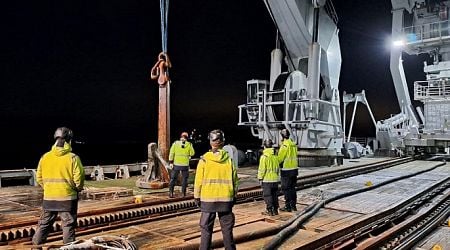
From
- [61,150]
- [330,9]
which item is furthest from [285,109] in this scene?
[61,150]

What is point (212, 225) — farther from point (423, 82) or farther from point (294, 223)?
point (423, 82)

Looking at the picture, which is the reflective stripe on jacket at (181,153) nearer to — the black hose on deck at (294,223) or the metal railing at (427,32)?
the black hose on deck at (294,223)

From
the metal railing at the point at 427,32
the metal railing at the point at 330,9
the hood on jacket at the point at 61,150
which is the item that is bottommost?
the hood on jacket at the point at 61,150

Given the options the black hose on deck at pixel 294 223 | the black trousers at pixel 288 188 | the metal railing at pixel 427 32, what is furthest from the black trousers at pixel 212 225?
the metal railing at pixel 427 32

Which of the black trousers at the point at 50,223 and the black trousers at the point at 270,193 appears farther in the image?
the black trousers at the point at 270,193

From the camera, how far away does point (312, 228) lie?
20.4ft

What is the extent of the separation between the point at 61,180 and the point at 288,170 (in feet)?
14.6

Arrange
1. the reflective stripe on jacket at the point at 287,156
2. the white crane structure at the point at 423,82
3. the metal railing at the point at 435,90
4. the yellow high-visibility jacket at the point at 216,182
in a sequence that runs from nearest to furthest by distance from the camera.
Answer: the yellow high-visibility jacket at the point at 216,182, the reflective stripe on jacket at the point at 287,156, the white crane structure at the point at 423,82, the metal railing at the point at 435,90

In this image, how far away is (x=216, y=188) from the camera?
13.6ft

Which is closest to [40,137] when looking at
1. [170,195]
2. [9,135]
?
[9,135]

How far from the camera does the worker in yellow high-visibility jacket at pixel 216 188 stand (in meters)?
4.14

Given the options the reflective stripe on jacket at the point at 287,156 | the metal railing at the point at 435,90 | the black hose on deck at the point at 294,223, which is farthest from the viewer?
the metal railing at the point at 435,90

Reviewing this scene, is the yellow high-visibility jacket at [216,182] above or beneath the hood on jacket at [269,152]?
beneath

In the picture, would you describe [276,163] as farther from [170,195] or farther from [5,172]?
[5,172]
